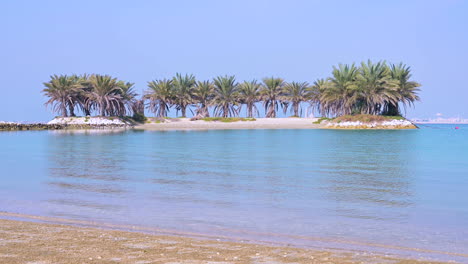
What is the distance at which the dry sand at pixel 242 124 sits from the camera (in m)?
82.4

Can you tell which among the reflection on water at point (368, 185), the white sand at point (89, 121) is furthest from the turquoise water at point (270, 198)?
the white sand at point (89, 121)

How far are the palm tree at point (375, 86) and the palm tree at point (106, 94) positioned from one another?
3789cm

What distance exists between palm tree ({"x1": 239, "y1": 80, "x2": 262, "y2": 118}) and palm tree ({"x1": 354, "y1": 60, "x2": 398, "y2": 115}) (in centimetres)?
2023

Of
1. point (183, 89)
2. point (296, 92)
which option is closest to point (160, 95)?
point (183, 89)

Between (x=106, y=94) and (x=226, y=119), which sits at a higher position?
(x=106, y=94)

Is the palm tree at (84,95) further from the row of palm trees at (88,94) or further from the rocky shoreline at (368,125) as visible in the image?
the rocky shoreline at (368,125)

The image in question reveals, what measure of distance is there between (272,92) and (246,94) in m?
5.03

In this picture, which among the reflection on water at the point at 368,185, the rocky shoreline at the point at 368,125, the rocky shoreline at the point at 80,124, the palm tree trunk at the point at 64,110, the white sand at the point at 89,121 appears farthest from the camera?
the palm tree trunk at the point at 64,110

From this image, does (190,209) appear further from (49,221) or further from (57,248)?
(57,248)

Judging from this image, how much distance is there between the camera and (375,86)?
244 ft

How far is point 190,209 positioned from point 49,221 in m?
3.03

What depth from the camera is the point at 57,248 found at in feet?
24.1

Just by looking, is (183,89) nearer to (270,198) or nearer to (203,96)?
(203,96)

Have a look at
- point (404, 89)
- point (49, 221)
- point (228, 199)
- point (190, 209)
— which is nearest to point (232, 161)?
point (228, 199)
